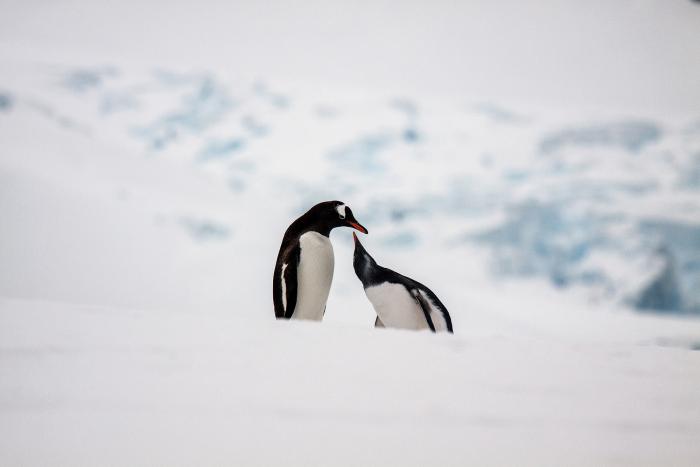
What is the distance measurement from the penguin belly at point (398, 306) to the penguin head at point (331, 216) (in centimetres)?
13

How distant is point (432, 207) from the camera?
634cm

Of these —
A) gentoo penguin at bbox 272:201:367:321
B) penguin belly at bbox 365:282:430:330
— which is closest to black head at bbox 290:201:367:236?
gentoo penguin at bbox 272:201:367:321

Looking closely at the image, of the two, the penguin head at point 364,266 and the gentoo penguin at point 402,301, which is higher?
the penguin head at point 364,266

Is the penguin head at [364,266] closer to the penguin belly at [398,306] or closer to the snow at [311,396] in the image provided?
the penguin belly at [398,306]

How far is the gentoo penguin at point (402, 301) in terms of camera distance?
1178 mm

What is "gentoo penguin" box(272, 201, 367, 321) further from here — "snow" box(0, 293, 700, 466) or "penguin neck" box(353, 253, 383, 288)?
"snow" box(0, 293, 700, 466)

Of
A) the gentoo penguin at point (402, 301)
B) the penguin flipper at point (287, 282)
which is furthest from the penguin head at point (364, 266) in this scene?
the penguin flipper at point (287, 282)

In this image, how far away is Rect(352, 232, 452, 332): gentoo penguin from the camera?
3.86 ft

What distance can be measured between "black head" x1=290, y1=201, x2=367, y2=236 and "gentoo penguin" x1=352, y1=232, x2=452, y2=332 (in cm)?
9

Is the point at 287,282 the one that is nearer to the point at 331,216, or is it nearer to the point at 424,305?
the point at 331,216

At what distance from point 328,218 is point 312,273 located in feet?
0.37

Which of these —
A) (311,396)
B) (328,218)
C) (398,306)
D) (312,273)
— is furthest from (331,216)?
(311,396)

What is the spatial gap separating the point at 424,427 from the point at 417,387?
0.05m

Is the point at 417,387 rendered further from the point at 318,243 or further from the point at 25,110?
the point at 25,110
